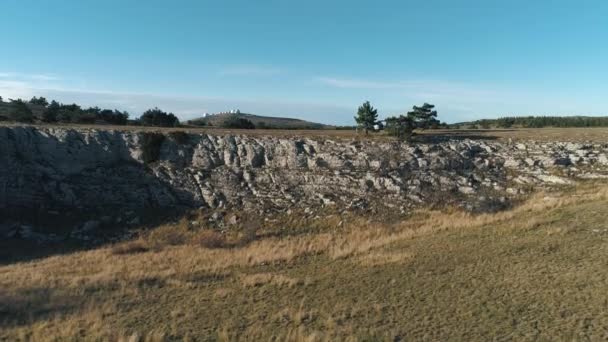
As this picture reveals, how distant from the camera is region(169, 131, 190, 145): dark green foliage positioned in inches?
1391

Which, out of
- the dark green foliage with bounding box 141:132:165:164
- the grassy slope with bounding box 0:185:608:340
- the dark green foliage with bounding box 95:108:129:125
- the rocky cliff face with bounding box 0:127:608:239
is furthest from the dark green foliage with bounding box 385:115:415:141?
the dark green foliage with bounding box 95:108:129:125

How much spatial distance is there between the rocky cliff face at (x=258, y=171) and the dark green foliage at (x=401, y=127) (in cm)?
178

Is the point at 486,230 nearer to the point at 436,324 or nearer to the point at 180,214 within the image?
the point at 436,324

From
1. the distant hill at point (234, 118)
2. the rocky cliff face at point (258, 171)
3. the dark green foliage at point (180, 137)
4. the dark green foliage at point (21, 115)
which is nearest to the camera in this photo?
the rocky cliff face at point (258, 171)

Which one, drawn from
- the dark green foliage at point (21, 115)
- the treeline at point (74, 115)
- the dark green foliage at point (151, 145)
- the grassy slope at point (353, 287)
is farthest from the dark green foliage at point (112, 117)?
the grassy slope at point (353, 287)

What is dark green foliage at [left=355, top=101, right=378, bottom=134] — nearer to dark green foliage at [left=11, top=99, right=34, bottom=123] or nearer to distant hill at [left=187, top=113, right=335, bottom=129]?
distant hill at [left=187, top=113, right=335, bottom=129]

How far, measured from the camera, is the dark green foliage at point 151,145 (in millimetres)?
33469

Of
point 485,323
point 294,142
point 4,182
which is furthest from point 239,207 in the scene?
point 485,323

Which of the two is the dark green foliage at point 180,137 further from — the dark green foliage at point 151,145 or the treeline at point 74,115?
the treeline at point 74,115

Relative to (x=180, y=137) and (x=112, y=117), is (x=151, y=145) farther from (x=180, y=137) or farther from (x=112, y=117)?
(x=112, y=117)

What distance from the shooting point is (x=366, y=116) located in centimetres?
4219

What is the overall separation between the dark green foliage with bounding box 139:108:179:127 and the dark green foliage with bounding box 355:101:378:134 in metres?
19.4

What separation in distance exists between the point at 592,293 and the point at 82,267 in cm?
1880

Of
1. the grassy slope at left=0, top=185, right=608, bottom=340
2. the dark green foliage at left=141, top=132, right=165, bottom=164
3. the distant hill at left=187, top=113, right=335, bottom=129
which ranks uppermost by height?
the distant hill at left=187, top=113, right=335, bottom=129
